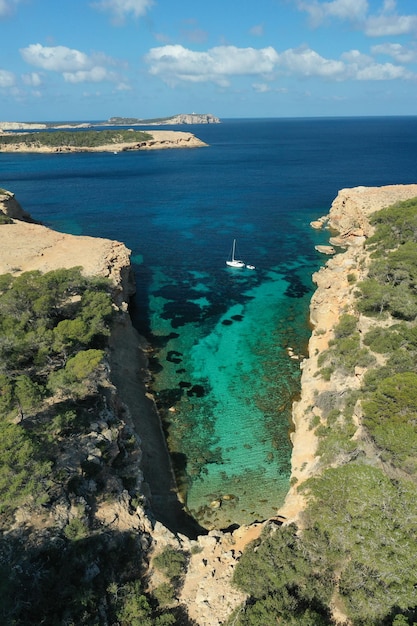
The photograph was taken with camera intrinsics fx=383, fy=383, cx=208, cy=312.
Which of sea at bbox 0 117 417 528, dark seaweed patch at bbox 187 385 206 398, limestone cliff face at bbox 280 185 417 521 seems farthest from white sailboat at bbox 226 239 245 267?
dark seaweed patch at bbox 187 385 206 398

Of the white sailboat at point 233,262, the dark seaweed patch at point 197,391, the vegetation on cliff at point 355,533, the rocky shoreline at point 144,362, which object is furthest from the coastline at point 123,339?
the white sailboat at point 233,262

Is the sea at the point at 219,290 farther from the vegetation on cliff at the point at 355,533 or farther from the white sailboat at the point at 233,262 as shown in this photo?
the vegetation on cliff at the point at 355,533

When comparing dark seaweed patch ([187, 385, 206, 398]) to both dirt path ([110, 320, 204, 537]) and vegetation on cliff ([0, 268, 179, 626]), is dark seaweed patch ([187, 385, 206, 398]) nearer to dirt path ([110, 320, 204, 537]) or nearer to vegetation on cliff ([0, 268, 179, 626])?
dirt path ([110, 320, 204, 537])

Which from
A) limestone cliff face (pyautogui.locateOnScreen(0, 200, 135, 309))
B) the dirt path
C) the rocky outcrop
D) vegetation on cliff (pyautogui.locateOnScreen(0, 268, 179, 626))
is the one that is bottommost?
the dirt path

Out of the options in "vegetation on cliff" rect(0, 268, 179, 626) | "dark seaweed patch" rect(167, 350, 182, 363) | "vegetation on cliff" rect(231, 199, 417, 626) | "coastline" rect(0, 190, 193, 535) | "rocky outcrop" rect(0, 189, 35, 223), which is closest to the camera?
"vegetation on cliff" rect(231, 199, 417, 626)

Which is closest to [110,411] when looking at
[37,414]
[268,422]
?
[37,414]

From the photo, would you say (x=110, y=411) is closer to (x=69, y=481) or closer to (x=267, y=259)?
(x=69, y=481)

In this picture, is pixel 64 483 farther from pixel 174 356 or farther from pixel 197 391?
pixel 174 356
